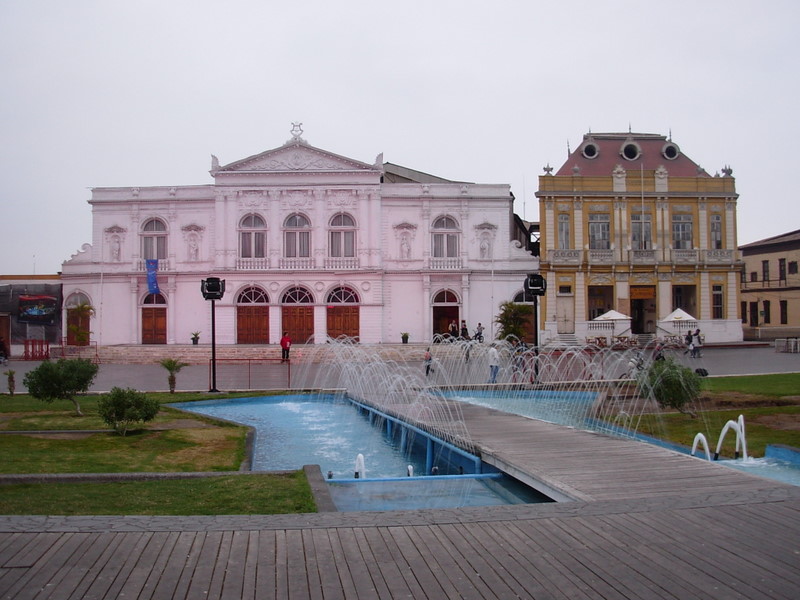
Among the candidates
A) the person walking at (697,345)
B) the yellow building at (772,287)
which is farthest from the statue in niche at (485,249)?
the yellow building at (772,287)

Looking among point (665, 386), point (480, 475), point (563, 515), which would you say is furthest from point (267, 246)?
point (563, 515)

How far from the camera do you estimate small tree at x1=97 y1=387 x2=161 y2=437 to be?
13.7m

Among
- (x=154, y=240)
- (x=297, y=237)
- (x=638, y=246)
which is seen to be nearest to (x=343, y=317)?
(x=297, y=237)

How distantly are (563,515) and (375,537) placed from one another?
1855 mm

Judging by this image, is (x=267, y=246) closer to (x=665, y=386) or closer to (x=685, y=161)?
(x=685, y=161)

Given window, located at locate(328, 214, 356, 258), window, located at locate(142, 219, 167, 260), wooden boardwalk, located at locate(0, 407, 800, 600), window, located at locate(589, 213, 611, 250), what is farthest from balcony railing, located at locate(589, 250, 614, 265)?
wooden boardwalk, located at locate(0, 407, 800, 600)

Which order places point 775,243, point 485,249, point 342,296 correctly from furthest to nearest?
point 775,243 < point 485,249 < point 342,296

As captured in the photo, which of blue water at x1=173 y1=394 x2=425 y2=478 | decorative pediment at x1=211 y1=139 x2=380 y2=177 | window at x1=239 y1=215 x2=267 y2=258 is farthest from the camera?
window at x1=239 y1=215 x2=267 y2=258

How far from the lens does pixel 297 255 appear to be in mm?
45250

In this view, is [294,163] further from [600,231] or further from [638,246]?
[638,246]

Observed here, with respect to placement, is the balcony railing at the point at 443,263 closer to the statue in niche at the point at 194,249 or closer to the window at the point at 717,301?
the statue in niche at the point at 194,249

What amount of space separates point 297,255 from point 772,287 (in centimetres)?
3921

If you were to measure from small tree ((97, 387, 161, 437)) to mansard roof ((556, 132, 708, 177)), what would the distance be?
3702 cm

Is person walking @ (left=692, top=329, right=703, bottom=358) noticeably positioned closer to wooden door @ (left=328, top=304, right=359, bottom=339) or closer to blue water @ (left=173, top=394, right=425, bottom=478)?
blue water @ (left=173, top=394, right=425, bottom=478)
